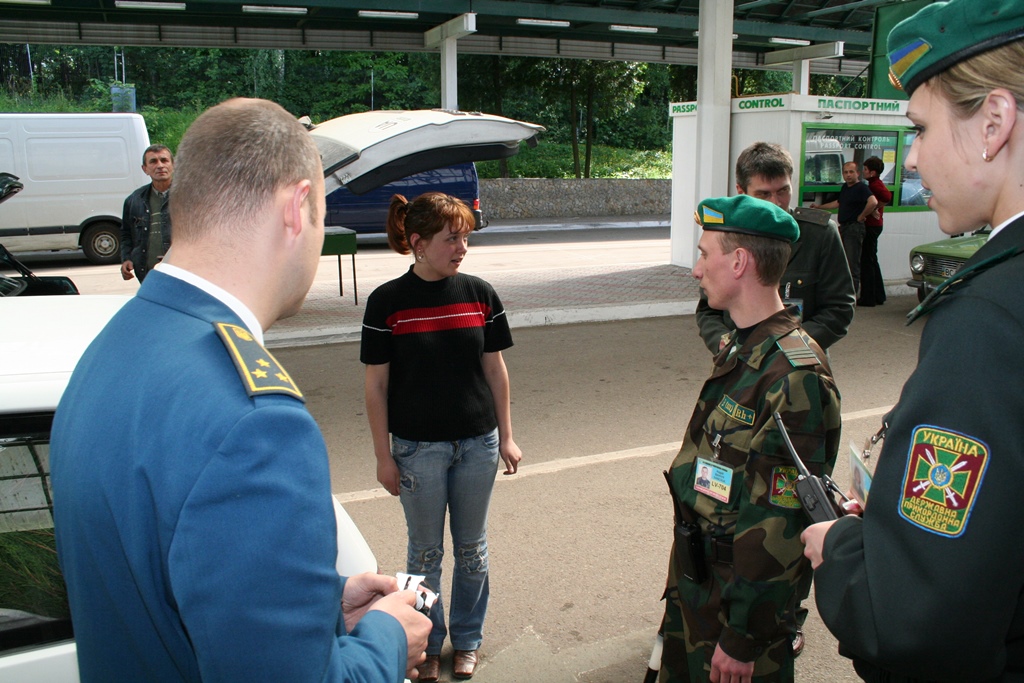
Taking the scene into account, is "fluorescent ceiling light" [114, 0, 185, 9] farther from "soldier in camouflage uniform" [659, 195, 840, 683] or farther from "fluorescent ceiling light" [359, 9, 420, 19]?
"soldier in camouflage uniform" [659, 195, 840, 683]

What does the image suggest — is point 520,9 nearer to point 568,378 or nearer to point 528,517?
point 568,378

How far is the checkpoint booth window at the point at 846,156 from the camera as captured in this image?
12.2 m

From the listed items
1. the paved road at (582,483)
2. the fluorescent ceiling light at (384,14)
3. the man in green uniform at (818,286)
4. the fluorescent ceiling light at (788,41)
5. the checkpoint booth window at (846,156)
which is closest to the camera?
the paved road at (582,483)

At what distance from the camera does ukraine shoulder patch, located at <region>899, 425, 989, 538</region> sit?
3.84 feet

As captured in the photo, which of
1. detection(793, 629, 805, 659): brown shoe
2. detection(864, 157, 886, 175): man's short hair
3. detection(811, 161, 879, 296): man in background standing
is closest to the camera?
detection(793, 629, 805, 659): brown shoe

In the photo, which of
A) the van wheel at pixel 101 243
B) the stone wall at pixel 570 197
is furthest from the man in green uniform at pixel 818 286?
the stone wall at pixel 570 197

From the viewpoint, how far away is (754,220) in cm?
267

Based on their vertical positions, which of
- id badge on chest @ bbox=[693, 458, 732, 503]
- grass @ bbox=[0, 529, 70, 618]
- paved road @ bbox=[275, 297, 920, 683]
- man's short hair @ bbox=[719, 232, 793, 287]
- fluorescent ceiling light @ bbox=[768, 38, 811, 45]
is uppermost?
fluorescent ceiling light @ bbox=[768, 38, 811, 45]

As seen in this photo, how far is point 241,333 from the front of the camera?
4.11 ft

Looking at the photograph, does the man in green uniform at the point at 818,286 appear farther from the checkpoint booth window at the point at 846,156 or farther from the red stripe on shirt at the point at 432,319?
the checkpoint booth window at the point at 846,156

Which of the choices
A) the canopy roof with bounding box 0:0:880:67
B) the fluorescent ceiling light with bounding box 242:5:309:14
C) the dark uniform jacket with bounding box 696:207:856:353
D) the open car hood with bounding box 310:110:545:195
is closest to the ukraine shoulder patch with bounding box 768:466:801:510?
the dark uniform jacket with bounding box 696:207:856:353

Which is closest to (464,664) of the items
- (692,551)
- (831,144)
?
(692,551)

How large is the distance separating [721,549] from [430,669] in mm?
1517

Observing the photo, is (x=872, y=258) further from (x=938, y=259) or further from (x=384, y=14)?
(x=384, y=14)
